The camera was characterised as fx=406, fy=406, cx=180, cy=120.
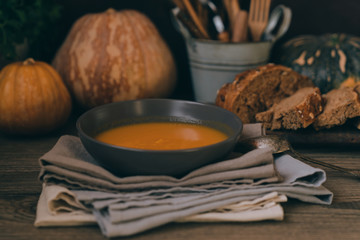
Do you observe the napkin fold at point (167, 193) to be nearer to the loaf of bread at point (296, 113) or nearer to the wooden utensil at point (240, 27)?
the loaf of bread at point (296, 113)

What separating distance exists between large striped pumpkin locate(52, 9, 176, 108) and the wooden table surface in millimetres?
495

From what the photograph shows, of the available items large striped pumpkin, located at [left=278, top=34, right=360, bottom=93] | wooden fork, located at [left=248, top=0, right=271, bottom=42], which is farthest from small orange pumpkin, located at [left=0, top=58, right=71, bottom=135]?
large striped pumpkin, located at [left=278, top=34, right=360, bottom=93]

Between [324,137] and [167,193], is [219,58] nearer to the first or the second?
[324,137]

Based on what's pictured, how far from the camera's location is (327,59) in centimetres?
163

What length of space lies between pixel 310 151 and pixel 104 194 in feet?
2.31

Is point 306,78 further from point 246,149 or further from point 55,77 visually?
point 55,77

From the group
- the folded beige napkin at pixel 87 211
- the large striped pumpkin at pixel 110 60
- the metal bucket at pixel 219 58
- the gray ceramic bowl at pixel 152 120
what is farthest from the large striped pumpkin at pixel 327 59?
the folded beige napkin at pixel 87 211

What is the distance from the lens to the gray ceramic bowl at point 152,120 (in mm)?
887

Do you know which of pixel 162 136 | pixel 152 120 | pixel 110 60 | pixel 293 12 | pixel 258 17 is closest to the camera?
pixel 162 136

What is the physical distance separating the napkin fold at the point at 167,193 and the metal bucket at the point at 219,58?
26.0 inches

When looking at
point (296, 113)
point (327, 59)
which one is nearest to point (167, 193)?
point (296, 113)

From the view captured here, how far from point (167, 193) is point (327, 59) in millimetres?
1045

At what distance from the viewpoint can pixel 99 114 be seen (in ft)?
3.66

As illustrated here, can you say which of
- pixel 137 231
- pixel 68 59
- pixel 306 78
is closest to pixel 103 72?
pixel 68 59
